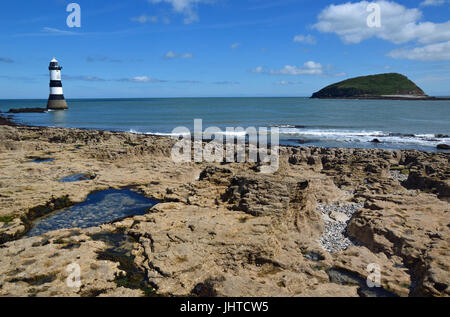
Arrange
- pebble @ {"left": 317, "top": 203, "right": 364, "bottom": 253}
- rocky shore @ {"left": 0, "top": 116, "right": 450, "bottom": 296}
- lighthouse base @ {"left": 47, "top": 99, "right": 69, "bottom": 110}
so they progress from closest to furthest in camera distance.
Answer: rocky shore @ {"left": 0, "top": 116, "right": 450, "bottom": 296} < pebble @ {"left": 317, "top": 203, "right": 364, "bottom": 253} < lighthouse base @ {"left": 47, "top": 99, "right": 69, "bottom": 110}

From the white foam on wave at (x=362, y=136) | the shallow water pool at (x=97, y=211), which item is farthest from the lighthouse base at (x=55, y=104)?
the shallow water pool at (x=97, y=211)

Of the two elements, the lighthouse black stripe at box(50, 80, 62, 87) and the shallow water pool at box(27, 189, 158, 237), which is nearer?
the shallow water pool at box(27, 189, 158, 237)

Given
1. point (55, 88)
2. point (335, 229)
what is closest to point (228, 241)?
point (335, 229)

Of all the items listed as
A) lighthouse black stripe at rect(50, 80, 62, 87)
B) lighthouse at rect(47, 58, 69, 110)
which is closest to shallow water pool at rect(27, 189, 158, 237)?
lighthouse at rect(47, 58, 69, 110)

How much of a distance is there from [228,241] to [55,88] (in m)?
107

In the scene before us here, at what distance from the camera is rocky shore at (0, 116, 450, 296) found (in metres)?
8.38

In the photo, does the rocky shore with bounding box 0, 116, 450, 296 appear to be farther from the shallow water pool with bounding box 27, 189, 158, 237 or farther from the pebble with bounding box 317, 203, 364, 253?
the shallow water pool with bounding box 27, 189, 158, 237

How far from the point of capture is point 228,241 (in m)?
9.84

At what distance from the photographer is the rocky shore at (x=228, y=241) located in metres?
8.38

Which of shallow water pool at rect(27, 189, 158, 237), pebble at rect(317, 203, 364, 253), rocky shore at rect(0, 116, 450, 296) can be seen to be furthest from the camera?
shallow water pool at rect(27, 189, 158, 237)

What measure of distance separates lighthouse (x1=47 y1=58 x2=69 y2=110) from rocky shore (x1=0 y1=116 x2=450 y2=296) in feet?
281

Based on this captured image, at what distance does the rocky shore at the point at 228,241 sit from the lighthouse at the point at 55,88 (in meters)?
85.7

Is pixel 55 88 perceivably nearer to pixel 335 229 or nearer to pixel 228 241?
pixel 335 229

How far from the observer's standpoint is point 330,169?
2497cm
